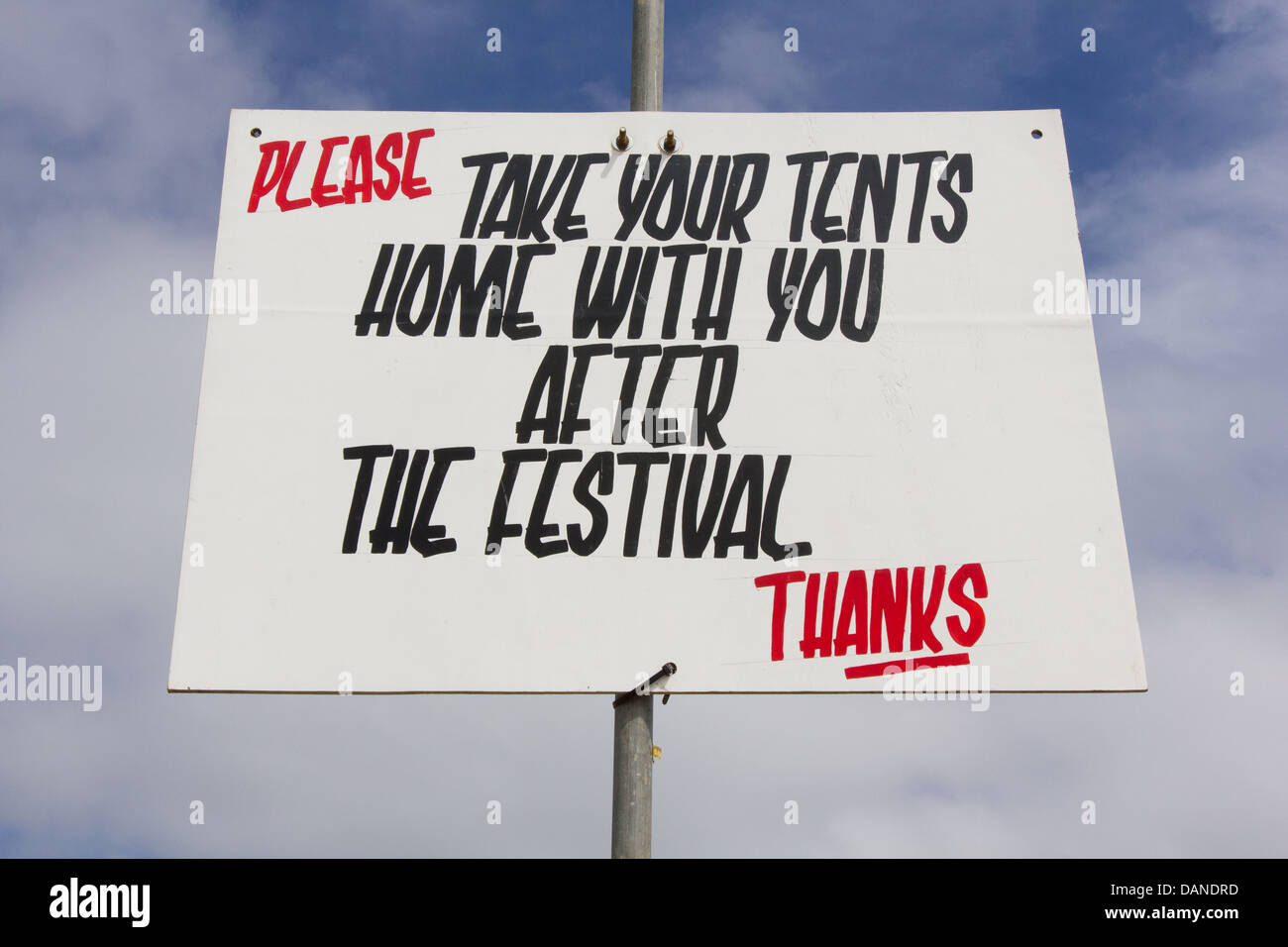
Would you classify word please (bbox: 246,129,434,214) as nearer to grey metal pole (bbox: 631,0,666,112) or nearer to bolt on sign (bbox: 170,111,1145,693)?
bolt on sign (bbox: 170,111,1145,693)

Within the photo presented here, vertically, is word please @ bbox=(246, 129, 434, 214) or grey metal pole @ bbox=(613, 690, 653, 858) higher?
word please @ bbox=(246, 129, 434, 214)

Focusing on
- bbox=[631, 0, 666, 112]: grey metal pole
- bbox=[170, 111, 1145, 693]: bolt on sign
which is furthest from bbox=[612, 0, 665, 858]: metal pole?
bbox=[170, 111, 1145, 693]: bolt on sign

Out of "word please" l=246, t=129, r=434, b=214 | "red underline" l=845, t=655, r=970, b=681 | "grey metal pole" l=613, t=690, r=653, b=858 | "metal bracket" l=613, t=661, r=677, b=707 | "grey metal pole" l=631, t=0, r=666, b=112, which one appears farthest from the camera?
"word please" l=246, t=129, r=434, b=214

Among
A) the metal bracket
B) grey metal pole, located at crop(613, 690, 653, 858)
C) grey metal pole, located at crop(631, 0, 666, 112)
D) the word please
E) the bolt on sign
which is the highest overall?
grey metal pole, located at crop(631, 0, 666, 112)

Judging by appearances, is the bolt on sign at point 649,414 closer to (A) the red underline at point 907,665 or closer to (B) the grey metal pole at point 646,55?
(A) the red underline at point 907,665

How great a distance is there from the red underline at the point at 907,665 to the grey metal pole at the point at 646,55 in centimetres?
250

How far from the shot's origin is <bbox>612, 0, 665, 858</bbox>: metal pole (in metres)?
4.02

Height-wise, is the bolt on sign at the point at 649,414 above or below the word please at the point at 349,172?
below

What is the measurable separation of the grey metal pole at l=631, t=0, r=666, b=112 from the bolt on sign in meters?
0.24

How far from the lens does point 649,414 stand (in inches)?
194

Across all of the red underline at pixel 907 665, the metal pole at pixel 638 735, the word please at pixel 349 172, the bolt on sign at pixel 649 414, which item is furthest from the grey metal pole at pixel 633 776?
the word please at pixel 349 172

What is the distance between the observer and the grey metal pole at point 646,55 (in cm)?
494

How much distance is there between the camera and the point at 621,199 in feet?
17.3

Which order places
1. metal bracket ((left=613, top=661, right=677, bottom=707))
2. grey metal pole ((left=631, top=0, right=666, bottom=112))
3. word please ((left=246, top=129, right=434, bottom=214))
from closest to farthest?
1. metal bracket ((left=613, top=661, right=677, bottom=707))
2. grey metal pole ((left=631, top=0, right=666, bottom=112))
3. word please ((left=246, top=129, right=434, bottom=214))
